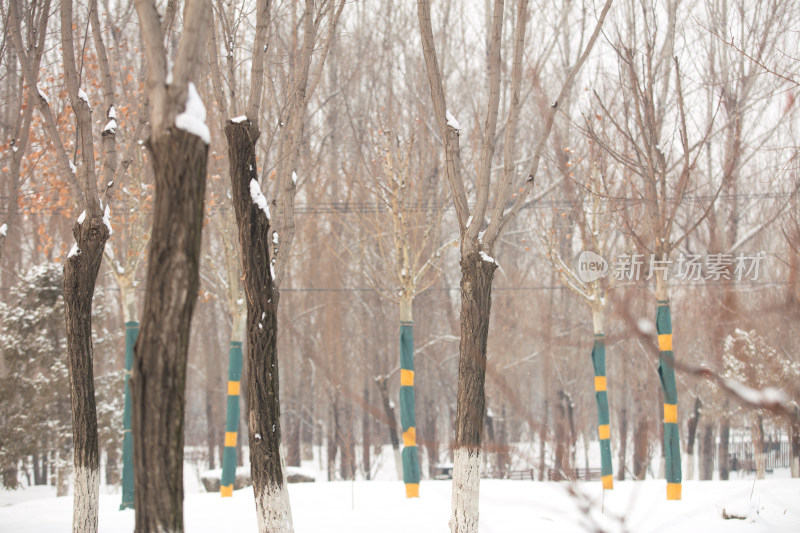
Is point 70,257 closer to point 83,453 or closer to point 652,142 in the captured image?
point 83,453

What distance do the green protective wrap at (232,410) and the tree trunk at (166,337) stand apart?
25.4ft

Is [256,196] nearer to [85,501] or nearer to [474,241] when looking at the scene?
[474,241]

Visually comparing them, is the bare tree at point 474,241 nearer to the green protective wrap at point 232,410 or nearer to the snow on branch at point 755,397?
the snow on branch at point 755,397

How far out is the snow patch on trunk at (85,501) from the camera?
6383 millimetres

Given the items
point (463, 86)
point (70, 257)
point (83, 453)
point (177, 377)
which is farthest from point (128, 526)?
point (463, 86)

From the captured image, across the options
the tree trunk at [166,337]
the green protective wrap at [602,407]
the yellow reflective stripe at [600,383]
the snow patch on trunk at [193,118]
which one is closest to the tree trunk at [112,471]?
the green protective wrap at [602,407]

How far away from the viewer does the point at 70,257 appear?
6387mm

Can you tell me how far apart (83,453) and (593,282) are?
25.7 ft

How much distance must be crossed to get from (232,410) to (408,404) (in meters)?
2.77

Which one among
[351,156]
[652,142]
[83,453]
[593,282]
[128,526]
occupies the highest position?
[351,156]

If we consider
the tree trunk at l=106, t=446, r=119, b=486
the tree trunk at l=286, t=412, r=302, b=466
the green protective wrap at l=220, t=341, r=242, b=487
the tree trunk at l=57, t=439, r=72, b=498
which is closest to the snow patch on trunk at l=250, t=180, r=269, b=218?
the green protective wrap at l=220, t=341, r=242, b=487

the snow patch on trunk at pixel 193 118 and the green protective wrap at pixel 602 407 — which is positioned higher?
the snow patch on trunk at pixel 193 118

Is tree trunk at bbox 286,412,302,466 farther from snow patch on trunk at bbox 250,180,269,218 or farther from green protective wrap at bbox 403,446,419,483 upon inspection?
snow patch on trunk at bbox 250,180,269,218

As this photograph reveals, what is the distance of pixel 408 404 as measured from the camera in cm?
1049
